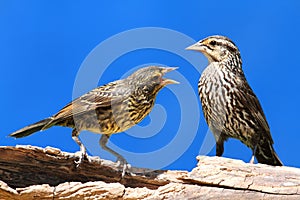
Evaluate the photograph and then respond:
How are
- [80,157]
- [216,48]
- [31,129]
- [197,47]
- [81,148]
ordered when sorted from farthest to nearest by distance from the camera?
[216,48] → [197,47] → [31,129] → [81,148] → [80,157]

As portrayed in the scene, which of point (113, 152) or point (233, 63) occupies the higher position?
point (233, 63)

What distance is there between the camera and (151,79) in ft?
22.1

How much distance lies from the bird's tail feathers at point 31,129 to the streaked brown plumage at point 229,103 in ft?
6.66

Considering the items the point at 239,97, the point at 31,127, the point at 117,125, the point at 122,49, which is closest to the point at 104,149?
the point at 117,125

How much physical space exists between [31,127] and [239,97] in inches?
102

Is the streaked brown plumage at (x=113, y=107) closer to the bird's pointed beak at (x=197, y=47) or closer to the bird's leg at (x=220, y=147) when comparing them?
the bird's pointed beak at (x=197, y=47)

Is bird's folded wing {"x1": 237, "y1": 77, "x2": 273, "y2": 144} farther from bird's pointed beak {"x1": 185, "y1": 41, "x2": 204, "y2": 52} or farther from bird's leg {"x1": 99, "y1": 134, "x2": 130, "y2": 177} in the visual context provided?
bird's leg {"x1": 99, "y1": 134, "x2": 130, "y2": 177}

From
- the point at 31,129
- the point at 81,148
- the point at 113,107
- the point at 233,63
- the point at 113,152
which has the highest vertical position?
the point at 233,63

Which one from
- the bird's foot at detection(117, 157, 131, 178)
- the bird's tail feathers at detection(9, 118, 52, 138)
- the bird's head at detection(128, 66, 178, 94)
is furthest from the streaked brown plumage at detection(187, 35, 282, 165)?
the bird's tail feathers at detection(9, 118, 52, 138)

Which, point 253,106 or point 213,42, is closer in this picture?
point 253,106

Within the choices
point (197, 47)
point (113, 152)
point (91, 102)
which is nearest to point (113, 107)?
point (91, 102)

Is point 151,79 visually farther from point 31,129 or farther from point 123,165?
point 31,129

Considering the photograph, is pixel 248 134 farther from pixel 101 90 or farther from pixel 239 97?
pixel 101 90

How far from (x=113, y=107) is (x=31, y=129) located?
3.18ft
